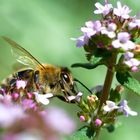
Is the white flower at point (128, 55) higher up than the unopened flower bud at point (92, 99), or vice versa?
the white flower at point (128, 55)

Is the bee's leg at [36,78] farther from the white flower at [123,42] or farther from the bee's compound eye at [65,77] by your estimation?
Answer: the white flower at [123,42]

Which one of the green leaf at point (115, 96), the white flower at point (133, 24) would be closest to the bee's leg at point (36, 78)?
the green leaf at point (115, 96)

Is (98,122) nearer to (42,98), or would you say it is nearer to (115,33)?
(42,98)

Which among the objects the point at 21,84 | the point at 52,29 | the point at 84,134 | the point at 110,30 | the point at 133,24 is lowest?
the point at 84,134

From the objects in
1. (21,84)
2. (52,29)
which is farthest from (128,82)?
(52,29)

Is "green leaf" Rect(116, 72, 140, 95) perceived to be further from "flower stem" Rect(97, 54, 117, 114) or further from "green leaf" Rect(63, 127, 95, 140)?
"green leaf" Rect(63, 127, 95, 140)

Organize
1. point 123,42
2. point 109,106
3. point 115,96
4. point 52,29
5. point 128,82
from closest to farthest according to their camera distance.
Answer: point 123,42
point 109,106
point 128,82
point 115,96
point 52,29
